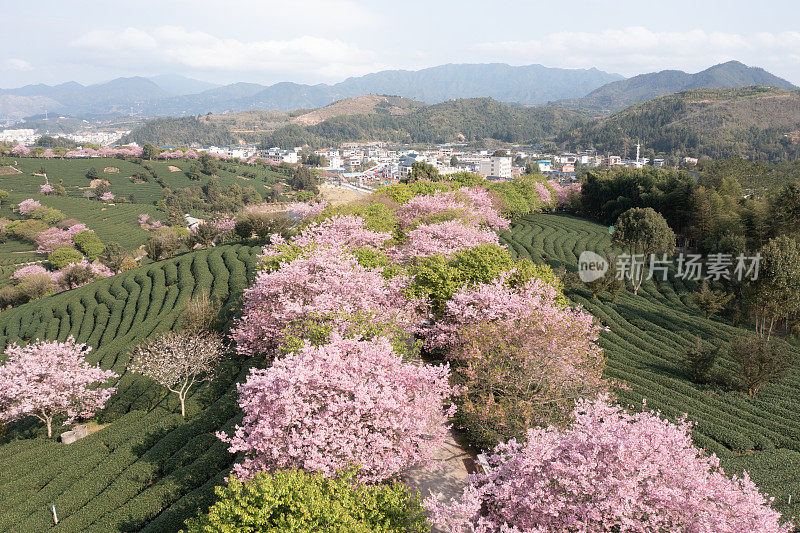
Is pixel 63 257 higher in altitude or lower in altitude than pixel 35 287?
A: higher

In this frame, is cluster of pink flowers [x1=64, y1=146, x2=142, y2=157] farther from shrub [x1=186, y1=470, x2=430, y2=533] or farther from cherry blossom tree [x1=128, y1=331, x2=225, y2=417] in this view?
shrub [x1=186, y1=470, x2=430, y2=533]

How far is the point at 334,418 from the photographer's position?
9898mm

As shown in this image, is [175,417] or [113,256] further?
[113,256]

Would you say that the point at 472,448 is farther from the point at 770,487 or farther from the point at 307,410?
the point at 770,487

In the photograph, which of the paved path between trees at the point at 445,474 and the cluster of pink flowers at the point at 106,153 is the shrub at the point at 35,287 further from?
the cluster of pink flowers at the point at 106,153

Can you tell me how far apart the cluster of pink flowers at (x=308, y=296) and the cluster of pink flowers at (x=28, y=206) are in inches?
2557

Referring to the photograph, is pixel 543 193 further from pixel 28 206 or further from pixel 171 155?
pixel 171 155

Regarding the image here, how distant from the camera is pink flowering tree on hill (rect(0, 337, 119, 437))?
16156mm

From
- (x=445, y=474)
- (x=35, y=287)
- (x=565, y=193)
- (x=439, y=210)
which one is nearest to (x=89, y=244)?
(x=35, y=287)

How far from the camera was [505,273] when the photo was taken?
17.9 m

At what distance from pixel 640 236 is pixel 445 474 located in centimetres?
2858

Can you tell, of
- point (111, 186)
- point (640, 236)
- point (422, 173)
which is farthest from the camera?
point (111, 186)

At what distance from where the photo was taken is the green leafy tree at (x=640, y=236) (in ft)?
107

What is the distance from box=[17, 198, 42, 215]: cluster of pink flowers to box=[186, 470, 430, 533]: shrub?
2914 inches
